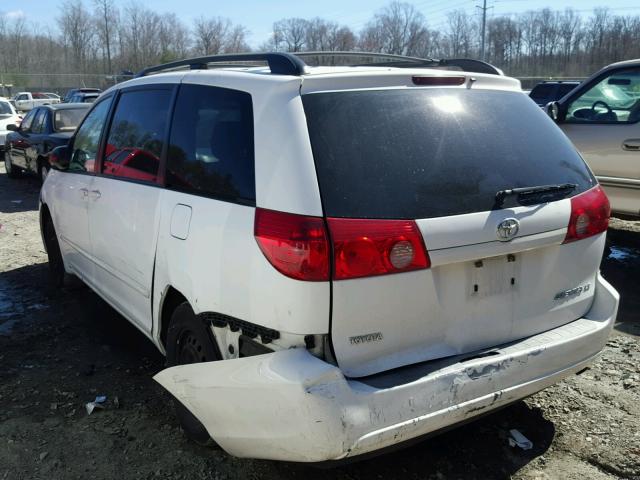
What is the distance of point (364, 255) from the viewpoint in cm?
230

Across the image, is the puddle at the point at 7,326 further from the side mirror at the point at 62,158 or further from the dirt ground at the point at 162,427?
the side mirror at the point at 62,158

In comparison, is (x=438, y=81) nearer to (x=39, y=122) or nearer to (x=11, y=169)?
(x=39, y=122)

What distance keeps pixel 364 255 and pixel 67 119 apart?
10597 millimetres

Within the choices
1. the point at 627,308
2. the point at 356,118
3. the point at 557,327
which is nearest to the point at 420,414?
the point at 557,327

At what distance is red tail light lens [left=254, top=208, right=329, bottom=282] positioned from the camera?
2273 mm

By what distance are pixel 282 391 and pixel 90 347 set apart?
267 cm

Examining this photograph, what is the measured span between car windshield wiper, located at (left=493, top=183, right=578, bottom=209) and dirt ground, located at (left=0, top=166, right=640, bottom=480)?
4.21 ft

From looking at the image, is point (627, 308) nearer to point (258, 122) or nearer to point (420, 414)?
point (420, 414)

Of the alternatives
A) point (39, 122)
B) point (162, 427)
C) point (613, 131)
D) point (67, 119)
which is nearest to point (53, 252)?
point (162, 427)

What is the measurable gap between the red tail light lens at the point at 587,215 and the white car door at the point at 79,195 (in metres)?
3.11

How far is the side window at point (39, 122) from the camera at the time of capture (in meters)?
11.6

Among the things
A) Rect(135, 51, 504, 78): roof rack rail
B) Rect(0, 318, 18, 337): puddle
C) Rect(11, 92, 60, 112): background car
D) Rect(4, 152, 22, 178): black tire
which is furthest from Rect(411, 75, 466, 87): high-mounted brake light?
Rect(11, 92, 60, 112): background car

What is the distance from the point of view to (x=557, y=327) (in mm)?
2883

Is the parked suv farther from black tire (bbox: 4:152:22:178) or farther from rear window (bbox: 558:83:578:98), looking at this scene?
rear window (bbox: 558:83:578:98)
